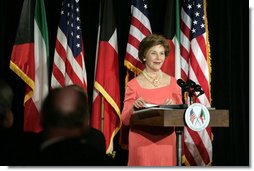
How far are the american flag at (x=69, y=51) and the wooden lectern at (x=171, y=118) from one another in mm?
1274

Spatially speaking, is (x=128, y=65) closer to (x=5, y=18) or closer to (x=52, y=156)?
(x=5, y=18)

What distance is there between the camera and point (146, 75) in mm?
4180

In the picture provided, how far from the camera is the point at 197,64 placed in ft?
16.6

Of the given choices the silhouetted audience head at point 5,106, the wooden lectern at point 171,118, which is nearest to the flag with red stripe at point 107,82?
the wooden lectern at point 171,118

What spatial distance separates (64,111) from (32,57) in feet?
10.7

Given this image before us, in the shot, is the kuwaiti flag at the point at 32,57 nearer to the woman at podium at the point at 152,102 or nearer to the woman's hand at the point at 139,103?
the woman at podium at the point at 152,102

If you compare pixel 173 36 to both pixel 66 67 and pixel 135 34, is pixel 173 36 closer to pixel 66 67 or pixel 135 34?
pixel 135 34

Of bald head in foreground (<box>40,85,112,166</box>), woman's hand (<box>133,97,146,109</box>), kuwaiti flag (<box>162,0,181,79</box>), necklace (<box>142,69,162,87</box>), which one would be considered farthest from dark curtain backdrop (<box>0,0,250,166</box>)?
bald head in foreground (<box>40,85,112,166</box>)

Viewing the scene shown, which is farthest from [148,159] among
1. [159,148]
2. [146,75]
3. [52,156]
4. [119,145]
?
[52,156]

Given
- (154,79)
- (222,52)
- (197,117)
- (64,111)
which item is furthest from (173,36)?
(64,111)

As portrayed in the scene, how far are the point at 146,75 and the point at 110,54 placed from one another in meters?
0.96

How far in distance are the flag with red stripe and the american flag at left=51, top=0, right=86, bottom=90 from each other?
20 cm

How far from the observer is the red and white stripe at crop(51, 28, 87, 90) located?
4930mm

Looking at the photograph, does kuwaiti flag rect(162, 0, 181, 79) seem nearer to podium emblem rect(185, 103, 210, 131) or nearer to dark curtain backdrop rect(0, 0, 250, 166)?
dark curtain backdrop rect(0, 0, 250, 166)
